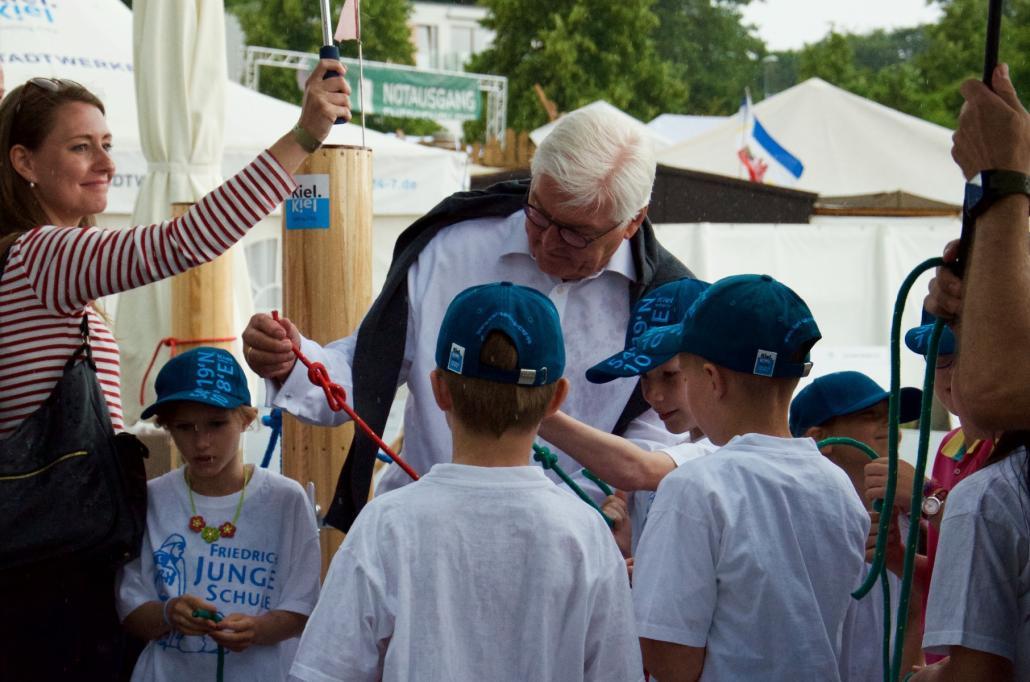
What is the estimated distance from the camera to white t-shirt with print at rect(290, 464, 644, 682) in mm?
2018

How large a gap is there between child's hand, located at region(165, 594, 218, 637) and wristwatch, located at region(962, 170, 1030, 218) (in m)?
2.06

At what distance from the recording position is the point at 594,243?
2873mm

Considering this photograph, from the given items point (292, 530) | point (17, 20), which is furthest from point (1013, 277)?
point (17, 20)

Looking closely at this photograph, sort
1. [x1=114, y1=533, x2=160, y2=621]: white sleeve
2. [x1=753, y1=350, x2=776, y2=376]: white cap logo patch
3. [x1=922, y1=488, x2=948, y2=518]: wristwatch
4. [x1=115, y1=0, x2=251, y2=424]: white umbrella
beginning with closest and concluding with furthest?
[x1=753, y1=350, x2=776, y2=376]: white cap logo patch, [x1=922, y1=488, x2=948, y2=518]: wristwatch, [x1=114, y1=533, x2=160, y2=621]: white sleeve, [x1=115, y1=0, x2=251, y2=424]: white umbrella

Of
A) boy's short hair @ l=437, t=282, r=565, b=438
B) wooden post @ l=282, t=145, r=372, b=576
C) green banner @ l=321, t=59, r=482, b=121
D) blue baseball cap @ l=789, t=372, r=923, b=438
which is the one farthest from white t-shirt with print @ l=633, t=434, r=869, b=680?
green banner @ l=321, t=59, r=482, b=121

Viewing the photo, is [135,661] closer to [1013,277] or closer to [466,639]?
[466,639]

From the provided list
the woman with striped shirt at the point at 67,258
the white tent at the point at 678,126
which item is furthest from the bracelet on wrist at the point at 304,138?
the white tent at the point at 678,126

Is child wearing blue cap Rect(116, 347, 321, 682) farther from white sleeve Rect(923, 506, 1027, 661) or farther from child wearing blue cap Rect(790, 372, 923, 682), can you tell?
white sleeve Rect(923, 506, 1027, 661)

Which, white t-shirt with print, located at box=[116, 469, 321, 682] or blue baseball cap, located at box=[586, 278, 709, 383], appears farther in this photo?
white t-shirt with print, located at box=[116, 469, 321, 682]

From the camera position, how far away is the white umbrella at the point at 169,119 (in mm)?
5359

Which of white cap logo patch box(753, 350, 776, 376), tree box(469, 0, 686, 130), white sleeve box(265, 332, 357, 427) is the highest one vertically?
tree box(469, 0, 686, 130)

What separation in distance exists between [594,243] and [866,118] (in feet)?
57.5

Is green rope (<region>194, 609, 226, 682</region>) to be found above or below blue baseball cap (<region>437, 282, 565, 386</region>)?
below

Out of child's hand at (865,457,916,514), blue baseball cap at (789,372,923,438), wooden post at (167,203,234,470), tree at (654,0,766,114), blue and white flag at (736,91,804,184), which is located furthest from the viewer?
tree at (654,0,766,114)
